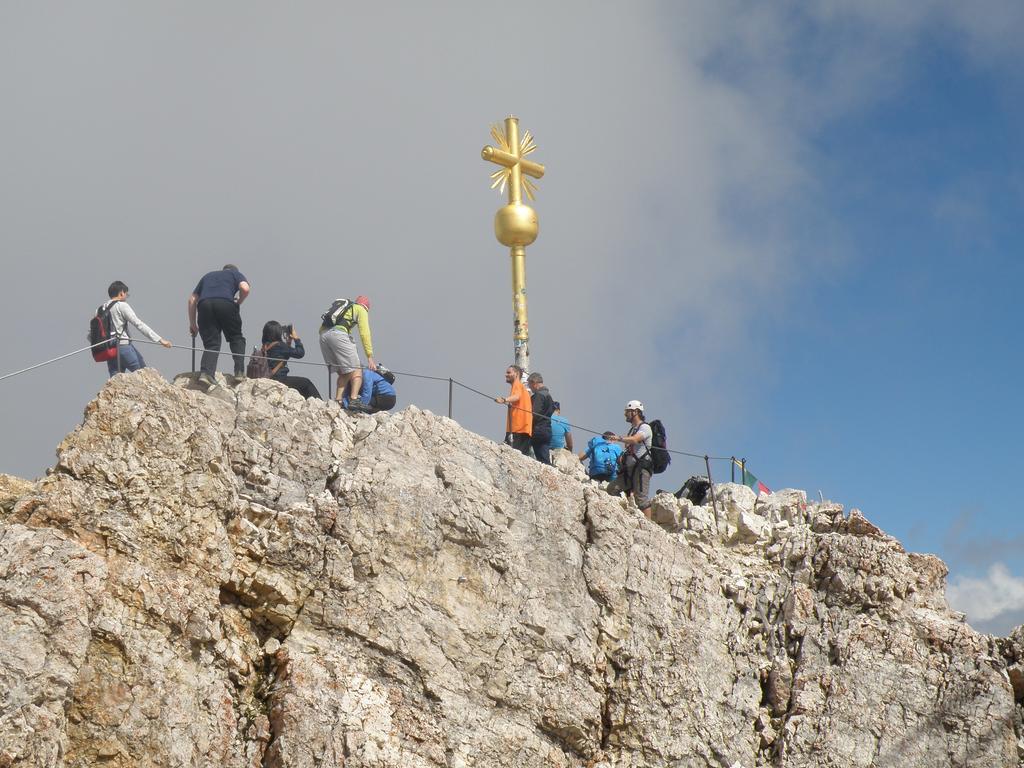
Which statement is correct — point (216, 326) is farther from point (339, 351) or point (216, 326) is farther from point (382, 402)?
point (382, 402)

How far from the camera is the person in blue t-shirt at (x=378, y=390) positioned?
18.1 meters

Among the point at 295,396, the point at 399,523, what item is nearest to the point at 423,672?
the point at 399,523

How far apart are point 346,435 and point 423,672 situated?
3.48 meters

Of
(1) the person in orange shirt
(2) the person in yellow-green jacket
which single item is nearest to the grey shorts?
(2) the person in yellow-green jacket

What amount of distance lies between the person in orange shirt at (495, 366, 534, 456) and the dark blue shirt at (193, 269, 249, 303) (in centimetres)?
432

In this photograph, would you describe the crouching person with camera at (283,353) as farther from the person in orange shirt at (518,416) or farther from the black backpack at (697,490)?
the black backpack at (697,490)

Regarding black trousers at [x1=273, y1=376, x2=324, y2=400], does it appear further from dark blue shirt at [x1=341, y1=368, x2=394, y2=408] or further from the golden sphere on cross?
the golden sphere on cross

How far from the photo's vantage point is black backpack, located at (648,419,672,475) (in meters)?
19.6

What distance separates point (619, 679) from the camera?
653 inches

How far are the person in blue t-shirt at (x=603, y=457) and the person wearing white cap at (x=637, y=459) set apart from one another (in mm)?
421

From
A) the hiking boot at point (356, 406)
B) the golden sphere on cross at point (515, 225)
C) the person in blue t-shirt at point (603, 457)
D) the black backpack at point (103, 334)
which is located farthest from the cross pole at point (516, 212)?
the black backpack at point (103, 334)

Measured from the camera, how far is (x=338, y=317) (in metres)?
17.7

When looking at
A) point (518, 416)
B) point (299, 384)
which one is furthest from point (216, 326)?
point (518, 416)

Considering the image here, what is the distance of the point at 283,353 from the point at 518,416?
372cm
